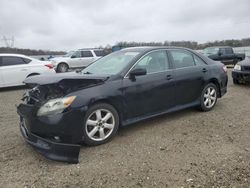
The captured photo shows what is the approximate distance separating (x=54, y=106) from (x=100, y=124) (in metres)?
0.76

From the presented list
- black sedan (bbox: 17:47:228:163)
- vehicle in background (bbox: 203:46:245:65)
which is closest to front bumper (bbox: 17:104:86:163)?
black sedan (bbox: 17:47:228:163)

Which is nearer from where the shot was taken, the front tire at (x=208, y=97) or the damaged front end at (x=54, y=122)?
the damaged front end at (x=54, y=122)

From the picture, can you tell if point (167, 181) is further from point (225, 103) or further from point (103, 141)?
point (225, 103)

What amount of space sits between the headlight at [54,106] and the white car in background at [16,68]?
5.95 metres

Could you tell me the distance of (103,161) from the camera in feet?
10.6

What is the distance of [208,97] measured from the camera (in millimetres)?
5418

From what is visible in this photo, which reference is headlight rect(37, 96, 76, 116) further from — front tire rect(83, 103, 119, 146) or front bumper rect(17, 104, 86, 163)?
front tire rect(83, 103, 119, 146)

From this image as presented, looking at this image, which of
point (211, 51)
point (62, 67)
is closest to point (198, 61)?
point (62, 67)

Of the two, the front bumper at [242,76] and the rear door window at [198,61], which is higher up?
the rear door window at [198,61]

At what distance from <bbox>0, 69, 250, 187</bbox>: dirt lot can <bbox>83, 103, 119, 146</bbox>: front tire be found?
14cm

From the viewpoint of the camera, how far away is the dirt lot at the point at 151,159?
2.77 metres

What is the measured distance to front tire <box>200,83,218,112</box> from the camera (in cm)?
529

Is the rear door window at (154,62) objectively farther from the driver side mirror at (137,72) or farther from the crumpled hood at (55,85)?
the crumpled hood at (55,85)

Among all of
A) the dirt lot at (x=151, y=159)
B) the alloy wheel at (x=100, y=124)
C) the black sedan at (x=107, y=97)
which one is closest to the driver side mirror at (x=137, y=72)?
the black sedan at (x=107, y=97)
